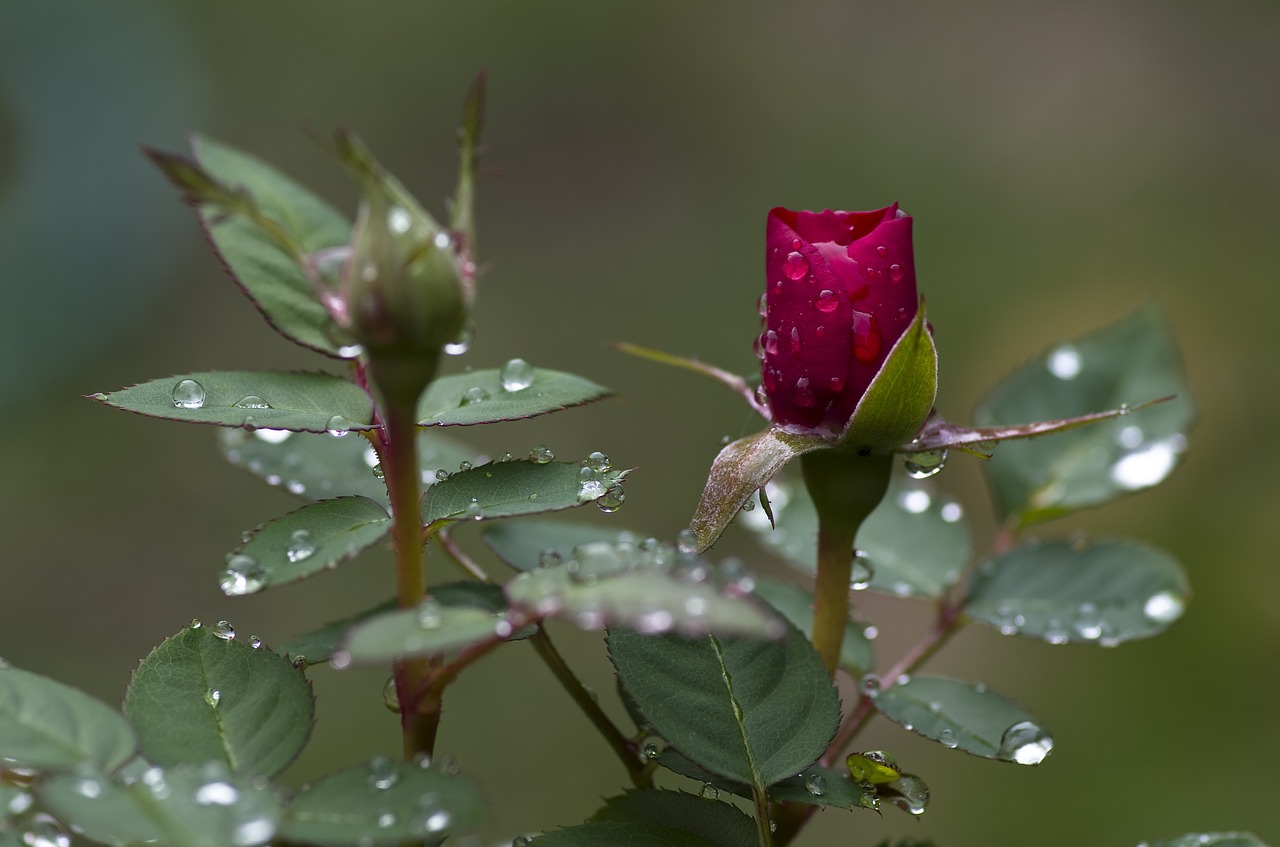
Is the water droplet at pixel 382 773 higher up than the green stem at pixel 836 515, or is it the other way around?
the green stem at pixel 836 515

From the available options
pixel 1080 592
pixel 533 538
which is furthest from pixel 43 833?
pixel 1080 592

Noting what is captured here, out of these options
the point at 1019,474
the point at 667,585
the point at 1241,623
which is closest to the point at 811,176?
the point at 1241,623

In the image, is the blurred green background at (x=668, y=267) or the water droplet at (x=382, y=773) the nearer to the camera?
the water droplet at (x=382, y=773)

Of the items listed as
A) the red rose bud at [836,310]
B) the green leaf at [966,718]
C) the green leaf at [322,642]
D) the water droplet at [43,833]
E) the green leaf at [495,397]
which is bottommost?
the water droplet at [43,833]

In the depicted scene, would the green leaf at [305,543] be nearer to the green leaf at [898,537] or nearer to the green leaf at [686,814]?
the green leaf at [686,814]

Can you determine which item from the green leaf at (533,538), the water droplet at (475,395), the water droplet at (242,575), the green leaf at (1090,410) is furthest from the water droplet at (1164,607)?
the water droplet at (242,575)

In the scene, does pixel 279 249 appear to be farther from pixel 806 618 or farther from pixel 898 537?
pixel 898 537
